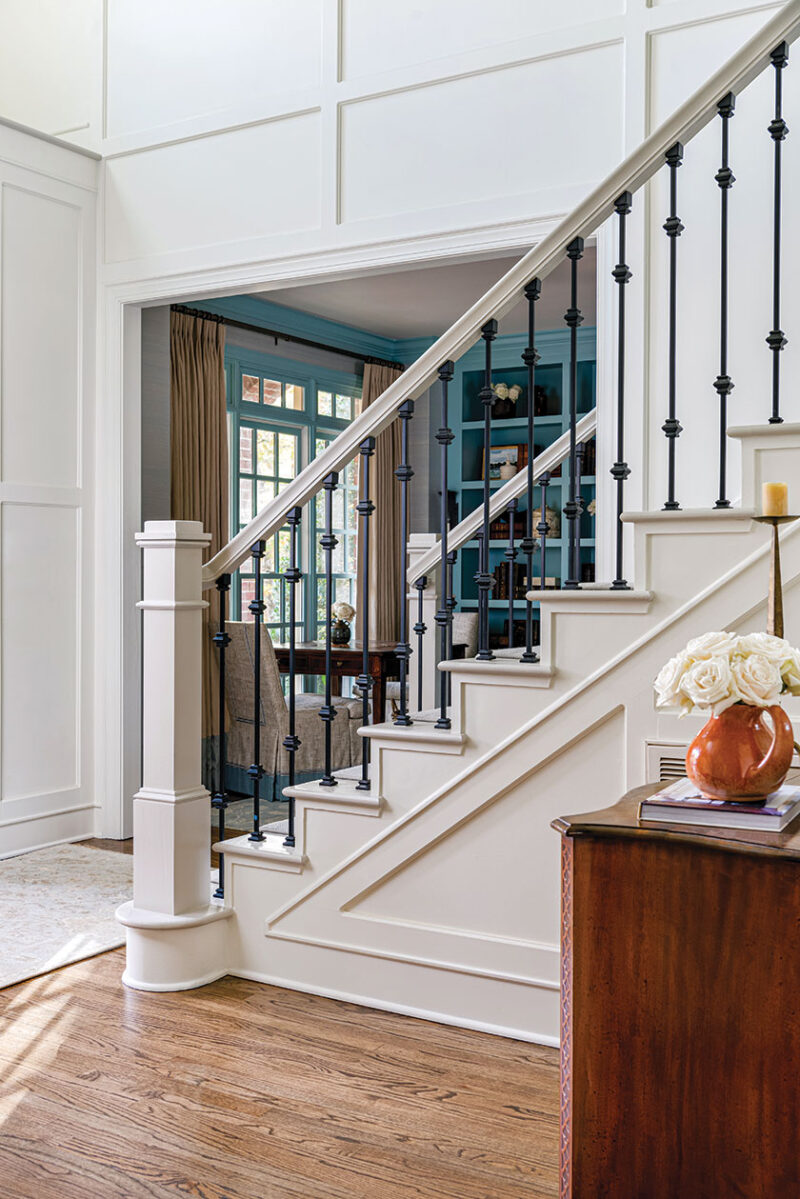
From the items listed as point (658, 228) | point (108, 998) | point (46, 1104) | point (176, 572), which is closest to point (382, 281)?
point (658, 228)

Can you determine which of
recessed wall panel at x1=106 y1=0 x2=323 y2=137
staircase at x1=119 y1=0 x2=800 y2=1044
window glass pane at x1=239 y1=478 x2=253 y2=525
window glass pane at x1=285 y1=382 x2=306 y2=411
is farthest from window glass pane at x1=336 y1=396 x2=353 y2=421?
staircase at x1=119 y1=0 x2=800 y2=1044

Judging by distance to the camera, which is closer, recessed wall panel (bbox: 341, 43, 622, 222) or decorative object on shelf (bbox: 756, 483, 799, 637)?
decorative object on shelf (bbox: 756, 483, 799, 637)

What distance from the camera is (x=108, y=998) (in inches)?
123

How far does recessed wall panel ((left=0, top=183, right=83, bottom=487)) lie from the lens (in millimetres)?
4816

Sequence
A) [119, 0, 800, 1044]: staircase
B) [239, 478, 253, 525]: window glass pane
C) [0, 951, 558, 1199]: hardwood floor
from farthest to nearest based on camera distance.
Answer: [239, 478, 253, 525]: window glass pane
[119, 0, 800, 1044]: staircase
[0, 951, 558, 1199]: hardwood floor

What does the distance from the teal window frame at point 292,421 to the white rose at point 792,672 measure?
209 inches

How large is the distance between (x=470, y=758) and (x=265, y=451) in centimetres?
478

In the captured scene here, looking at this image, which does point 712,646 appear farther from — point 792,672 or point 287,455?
point 287,455

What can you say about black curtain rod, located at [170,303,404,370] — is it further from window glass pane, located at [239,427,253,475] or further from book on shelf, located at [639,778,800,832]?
book on shelf, located at [639,778,800,832]

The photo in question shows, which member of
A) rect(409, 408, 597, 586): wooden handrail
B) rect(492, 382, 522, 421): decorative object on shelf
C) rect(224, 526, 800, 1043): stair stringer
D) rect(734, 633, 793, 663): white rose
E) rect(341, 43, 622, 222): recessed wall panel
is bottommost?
rect(224, 526, 800, 1043): stair stringer

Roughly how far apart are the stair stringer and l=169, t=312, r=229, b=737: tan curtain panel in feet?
9.29

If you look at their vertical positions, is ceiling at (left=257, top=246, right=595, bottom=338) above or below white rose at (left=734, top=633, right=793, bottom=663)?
above

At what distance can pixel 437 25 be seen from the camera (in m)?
4.17

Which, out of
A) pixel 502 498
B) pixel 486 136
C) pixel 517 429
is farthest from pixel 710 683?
pixel 517 429
